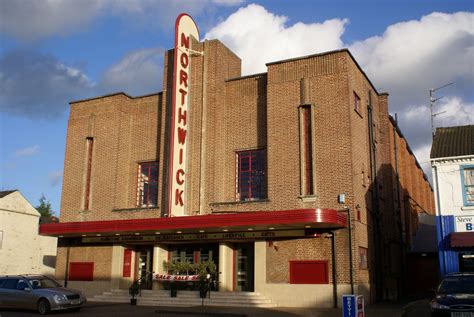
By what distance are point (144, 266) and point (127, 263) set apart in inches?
35.4

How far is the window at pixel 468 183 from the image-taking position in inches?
902

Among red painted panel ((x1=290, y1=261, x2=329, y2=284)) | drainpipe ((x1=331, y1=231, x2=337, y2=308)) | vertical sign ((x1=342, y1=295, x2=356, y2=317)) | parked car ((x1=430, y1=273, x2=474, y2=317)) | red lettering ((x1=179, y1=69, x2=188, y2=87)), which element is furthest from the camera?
red lettering ((x1=179, y1=69, x2=188, y2=87))

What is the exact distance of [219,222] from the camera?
74.0 ft

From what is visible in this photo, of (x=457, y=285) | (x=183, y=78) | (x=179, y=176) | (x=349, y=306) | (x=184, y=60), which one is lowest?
(x=349, y=306)

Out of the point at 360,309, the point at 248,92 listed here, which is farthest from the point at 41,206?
the point at 360,309

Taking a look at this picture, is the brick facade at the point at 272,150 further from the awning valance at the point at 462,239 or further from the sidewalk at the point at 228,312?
the awning valance at the point at 462,239

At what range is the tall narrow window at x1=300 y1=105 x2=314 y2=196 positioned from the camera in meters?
23.5

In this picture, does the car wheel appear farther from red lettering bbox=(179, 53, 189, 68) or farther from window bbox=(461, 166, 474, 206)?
window bbox=(461, 166, 474, 206)

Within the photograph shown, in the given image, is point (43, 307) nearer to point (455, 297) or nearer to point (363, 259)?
point (363, 259)

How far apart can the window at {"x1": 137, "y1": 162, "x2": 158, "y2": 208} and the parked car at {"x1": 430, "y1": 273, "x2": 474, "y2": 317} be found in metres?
16.6

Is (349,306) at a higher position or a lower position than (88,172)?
lower

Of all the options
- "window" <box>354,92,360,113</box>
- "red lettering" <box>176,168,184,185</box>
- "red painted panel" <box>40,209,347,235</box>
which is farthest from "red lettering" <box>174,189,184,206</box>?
"window" <box>354,92,360,113</box>

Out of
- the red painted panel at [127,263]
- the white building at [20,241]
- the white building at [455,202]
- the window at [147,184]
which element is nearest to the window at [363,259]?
the white building at [455,202]

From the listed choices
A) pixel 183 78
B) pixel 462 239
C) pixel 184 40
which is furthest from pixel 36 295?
pixel 462 239
